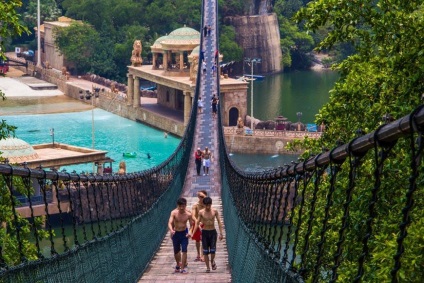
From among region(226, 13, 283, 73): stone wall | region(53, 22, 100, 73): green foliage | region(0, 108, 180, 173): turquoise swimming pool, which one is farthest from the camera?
region(226, 13, 283, 73): stone wall

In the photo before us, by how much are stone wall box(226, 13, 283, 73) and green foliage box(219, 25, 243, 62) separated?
5045mm

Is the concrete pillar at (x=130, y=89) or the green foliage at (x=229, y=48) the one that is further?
the green foliage at (x=229, y=48)

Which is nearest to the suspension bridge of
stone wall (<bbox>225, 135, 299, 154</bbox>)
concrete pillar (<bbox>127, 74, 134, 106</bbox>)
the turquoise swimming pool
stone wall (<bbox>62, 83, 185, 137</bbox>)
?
the turquoise swimming pool

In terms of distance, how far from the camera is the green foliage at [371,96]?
39.4 feet

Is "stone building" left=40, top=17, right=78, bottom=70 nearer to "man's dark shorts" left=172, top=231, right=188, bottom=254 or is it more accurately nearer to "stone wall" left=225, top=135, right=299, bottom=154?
"stone wall" left=225, top=135, right=299, bottom=154

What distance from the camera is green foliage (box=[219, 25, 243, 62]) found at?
238ft

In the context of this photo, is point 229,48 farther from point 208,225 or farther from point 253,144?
point 208,225

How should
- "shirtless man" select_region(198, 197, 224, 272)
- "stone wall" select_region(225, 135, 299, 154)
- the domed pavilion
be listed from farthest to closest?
the domed pavilion
"stone wall" select_region(225, 135, 299, 154)
"shirtless man" select_region(198, 197, 224, 272)

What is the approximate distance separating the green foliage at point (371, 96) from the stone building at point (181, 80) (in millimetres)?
35314

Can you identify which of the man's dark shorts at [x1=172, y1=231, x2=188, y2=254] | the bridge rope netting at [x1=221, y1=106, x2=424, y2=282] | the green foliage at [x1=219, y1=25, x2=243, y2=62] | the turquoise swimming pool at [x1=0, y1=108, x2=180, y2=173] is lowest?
the turquoise swimming pool at [x1=0, y1=108, x2=180, y2=173]

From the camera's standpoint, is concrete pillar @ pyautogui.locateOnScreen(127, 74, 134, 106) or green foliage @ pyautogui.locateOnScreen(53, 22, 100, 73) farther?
green foliage @ pyautogui.locateOnScreen(53, 22, 100, 73)

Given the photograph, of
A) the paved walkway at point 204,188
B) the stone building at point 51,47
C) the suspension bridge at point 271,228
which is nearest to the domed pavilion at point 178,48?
the paved walkway at point 204,188

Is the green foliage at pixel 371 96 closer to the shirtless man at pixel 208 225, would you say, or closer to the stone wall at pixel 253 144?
the shirtless man at pixel 208 225

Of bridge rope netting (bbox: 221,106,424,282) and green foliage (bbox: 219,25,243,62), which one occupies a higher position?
bridge rope netting (bbox: 221,106,424,282)
